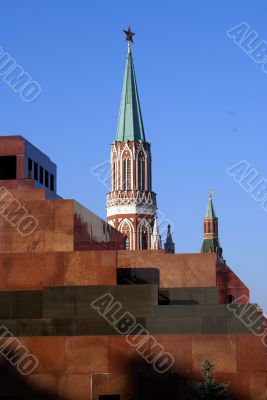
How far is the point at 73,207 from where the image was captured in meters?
25.2

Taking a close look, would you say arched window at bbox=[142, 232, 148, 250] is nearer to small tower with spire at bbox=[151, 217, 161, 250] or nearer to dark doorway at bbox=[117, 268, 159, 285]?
small tower with spire at bbox=[151, 217, 161, 250]

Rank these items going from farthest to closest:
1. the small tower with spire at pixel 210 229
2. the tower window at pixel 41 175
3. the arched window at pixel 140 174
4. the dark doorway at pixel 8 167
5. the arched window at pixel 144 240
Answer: the small tower with spire at pixel 210 229 → the arched window at pixel 140 174 → the arched window at pixel 144 240 → the tower window at pixel 41 175 → the dark doorway at pixel 8 167

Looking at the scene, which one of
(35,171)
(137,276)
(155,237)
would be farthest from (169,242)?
(137,276)

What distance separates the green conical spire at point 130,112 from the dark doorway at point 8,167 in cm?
8230

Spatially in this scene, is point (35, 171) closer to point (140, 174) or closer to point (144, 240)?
point (144, 240)

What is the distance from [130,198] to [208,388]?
8818cm

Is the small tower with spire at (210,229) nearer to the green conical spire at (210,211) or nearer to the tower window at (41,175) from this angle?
the green conical spire at (210,211)

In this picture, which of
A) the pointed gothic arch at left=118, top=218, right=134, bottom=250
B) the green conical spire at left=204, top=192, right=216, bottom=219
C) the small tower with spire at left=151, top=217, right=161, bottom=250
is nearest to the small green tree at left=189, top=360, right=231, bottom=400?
the small tower with spire at left=151, top=217, right=161, bottom=250

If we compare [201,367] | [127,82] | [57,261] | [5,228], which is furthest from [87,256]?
[127,82]

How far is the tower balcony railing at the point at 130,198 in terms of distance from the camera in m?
110

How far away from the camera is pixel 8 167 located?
2805cm

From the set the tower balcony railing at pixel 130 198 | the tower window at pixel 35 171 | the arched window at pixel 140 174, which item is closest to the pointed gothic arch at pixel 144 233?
the tower balcony railing at pixel 130 198

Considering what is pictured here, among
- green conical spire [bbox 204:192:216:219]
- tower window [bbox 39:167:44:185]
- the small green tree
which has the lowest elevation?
the small green tree

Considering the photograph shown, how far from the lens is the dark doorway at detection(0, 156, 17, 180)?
2783 centimetres
